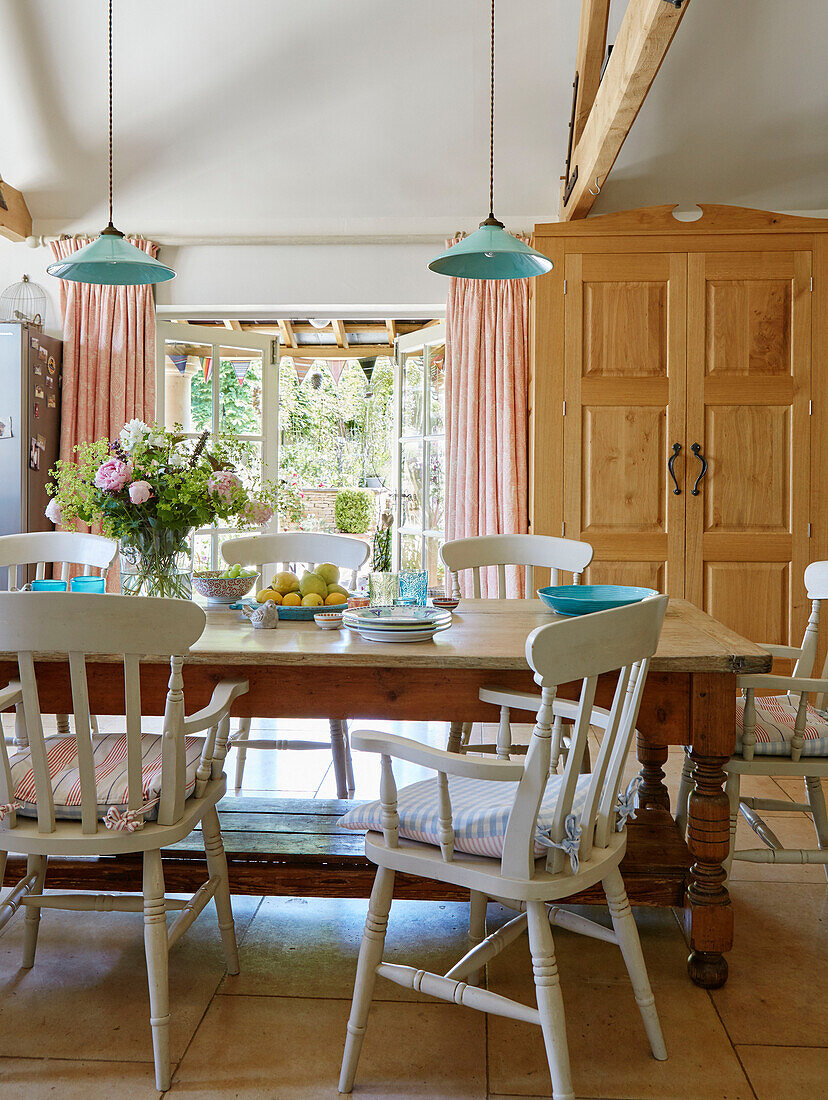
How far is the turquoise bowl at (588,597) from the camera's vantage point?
215 cm

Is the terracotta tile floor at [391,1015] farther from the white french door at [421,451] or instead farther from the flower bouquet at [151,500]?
the white french door at [421,451]

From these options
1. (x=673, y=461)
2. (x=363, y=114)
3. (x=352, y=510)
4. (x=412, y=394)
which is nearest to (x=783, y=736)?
(x=673, y=461)

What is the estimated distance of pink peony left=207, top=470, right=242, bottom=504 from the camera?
211cm

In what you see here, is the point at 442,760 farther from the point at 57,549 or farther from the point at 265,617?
the point at 57,549

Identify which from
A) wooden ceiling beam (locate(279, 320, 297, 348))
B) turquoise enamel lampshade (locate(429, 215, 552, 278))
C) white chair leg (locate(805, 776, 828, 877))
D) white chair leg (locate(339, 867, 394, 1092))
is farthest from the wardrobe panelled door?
wooden ceiling beam (locate(279, 320, 297, 348))

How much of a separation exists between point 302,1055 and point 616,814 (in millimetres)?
742

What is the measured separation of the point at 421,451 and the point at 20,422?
6.43ft

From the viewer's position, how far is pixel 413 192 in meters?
4.34

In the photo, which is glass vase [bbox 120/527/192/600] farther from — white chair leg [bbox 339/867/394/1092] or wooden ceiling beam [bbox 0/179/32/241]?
wooden ceiling beam [bbox 0/179/32/241]

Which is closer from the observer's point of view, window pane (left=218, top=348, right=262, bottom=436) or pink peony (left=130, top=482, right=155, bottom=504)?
pink peony (left=130, top=482, right=155, bottom=504)

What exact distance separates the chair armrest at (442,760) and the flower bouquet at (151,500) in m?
0.86

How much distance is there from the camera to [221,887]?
6.22 ft

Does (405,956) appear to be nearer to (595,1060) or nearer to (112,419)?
(595,1060)

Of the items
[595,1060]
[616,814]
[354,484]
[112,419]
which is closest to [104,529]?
[616,814]
